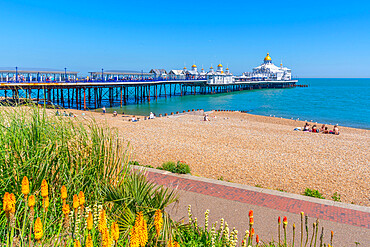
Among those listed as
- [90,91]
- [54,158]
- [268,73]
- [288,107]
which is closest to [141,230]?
[54,158]

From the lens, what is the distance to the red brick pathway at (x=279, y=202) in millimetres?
5652

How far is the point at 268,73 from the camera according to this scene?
108 m

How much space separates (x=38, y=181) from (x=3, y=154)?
56cm

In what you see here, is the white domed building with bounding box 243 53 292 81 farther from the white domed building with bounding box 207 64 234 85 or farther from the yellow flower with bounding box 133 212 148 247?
the yellow flower with bounding box 133 212 148 247

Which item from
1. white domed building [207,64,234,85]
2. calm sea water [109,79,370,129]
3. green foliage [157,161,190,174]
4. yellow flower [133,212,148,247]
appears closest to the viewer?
yellow flower [133,212,148,247]

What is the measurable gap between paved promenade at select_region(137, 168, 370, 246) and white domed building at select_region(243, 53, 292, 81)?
100181 millimetres

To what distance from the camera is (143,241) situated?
7.42 ft

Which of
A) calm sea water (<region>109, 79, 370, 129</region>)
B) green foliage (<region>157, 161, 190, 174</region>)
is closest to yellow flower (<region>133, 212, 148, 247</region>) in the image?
green foliage (<region>157, 161, 190, 174</region>)

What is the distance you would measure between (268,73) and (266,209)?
10787 cm

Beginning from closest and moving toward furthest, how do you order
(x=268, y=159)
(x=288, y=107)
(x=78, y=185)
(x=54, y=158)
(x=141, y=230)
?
(x=141, y=230) < (x=54, y=158) < (x=78, y=185) < (x=268, y=159) < (x=288, y=107)

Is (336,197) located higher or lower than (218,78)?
lower

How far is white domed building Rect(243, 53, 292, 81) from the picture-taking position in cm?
10612

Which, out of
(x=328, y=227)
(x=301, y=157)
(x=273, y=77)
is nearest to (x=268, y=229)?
(x=328, y=227)

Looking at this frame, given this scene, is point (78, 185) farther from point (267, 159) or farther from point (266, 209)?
point (267, 159)
